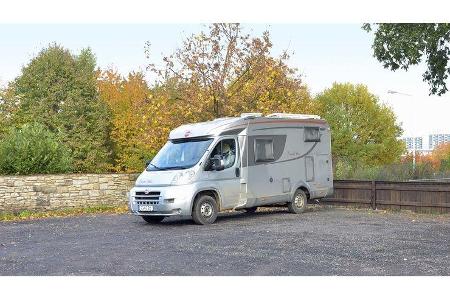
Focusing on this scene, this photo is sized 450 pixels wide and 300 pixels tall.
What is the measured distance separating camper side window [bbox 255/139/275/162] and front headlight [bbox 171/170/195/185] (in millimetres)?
2605

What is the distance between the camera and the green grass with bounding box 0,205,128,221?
21219 mm

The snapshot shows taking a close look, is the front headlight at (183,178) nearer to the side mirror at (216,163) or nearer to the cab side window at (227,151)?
the side mirror at (216,163)

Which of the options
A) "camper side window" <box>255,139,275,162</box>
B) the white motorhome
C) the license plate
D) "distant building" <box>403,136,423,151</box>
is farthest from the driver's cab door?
"distant building" <box>403,136,423,151</box>

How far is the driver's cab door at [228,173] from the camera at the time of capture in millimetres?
17641

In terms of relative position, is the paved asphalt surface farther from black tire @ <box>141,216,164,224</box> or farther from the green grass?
the green grass

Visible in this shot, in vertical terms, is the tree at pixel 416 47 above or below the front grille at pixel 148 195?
above

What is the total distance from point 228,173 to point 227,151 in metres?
0.61

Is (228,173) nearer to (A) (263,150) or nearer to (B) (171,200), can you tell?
(A) (263,150)

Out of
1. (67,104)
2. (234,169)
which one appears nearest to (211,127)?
(234,169)

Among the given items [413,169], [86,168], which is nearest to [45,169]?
[413,169]

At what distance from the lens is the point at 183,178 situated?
16.8 metres

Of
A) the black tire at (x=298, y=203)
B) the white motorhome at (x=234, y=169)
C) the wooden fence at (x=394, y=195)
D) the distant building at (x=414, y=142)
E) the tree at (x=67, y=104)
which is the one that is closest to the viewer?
the white motorhome at (x=234, y=169)

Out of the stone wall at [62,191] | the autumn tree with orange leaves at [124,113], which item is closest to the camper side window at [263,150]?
the stone wall at [62,191]

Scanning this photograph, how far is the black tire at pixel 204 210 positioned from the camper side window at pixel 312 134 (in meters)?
4.56
